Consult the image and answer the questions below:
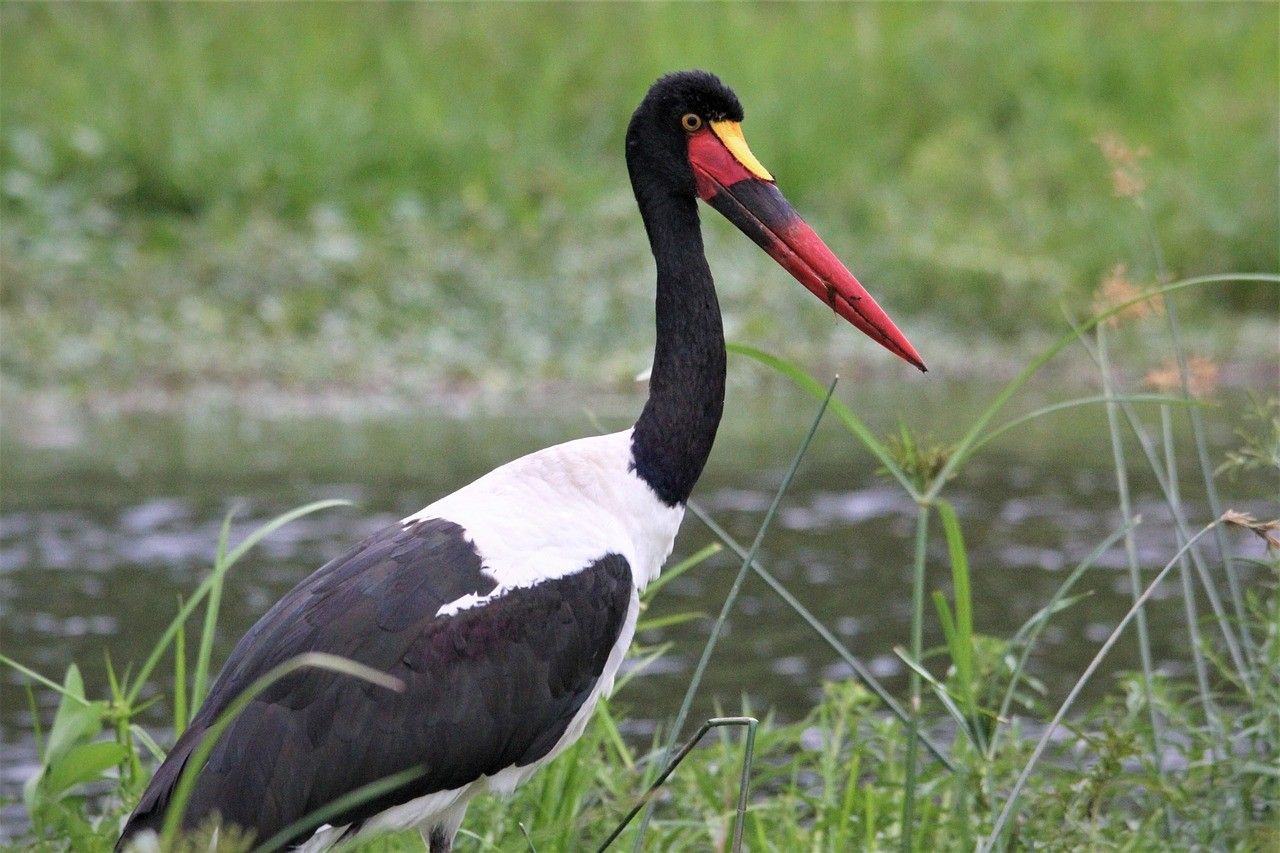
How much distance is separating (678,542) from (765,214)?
4.31 m

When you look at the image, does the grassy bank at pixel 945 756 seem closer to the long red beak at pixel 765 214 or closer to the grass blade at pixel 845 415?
the grass blade at pixel 845 415

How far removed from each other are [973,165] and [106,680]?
864 cm

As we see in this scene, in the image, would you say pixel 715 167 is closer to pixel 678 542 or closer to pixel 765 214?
pixel 765 214

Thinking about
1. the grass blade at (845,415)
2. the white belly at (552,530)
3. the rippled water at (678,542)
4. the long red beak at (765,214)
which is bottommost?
the rippled water at (678,542)

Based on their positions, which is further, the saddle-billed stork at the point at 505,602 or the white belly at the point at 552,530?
the white belly at the point at 552,530

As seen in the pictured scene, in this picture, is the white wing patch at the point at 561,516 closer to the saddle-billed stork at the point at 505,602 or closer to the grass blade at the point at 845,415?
the saddle-billed stork at the point at 505,602

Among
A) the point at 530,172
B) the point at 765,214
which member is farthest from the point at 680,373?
the point at 530,172

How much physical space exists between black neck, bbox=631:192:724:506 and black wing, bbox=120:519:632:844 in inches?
9.1

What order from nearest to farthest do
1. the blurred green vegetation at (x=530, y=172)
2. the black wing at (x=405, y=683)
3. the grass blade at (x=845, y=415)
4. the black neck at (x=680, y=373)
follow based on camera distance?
the black wing at (x=405, y=683) → the grass blade at (x=845, y=415) → the black neck at (x=680, y=373) → the blurred green vegetation at (x=530, y=172)

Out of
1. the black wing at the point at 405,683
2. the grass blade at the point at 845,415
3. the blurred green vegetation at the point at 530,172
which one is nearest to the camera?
the black wing at the point at 405,683

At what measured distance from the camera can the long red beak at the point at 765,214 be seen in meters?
3.44

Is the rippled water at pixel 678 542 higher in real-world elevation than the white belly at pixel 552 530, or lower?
lower

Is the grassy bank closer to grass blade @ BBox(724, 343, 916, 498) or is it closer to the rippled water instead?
grass blade @ BBox(724, 343, 916, 498)

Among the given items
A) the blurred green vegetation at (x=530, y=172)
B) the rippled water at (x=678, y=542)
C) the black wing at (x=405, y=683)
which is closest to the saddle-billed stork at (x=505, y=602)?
the black wing at (x=405, y=683)
